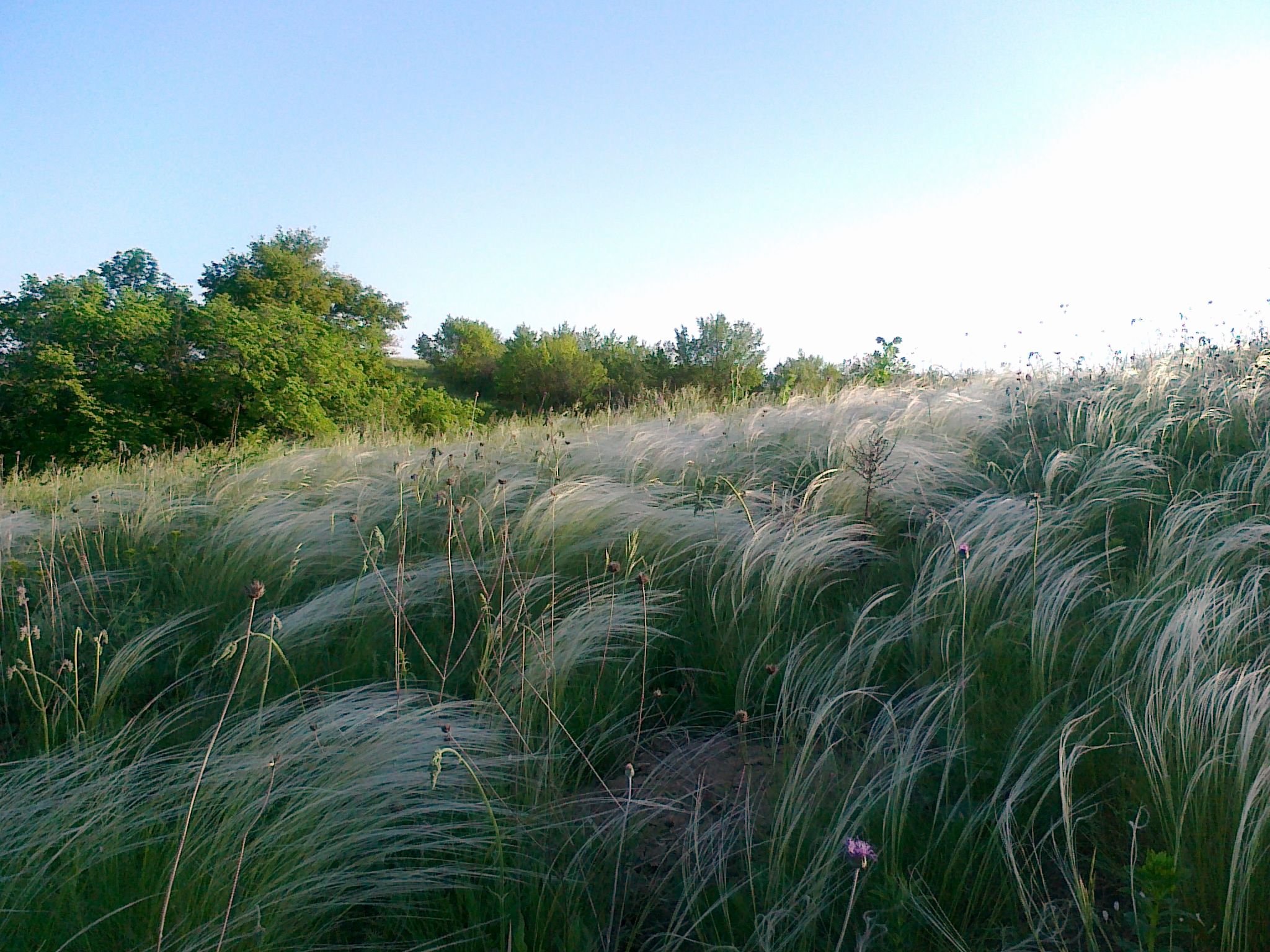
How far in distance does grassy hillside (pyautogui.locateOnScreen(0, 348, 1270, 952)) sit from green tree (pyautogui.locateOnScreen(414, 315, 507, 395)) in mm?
32541

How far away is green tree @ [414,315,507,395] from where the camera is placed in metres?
36.3

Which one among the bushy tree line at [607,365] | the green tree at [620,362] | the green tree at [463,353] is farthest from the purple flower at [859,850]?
the green tree at [463,353]

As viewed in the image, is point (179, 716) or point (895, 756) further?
point (179, 716)

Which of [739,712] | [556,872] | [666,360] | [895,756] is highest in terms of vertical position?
[666,360]

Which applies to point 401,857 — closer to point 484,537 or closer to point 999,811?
point 999,811

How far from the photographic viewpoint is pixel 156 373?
1664 cm

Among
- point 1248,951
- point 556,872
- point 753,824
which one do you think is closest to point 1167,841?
point 1248,951

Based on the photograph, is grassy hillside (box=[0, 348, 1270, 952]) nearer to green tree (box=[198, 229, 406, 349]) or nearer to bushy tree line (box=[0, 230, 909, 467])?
bushy tree line (box=[0, 230, 909, 467])

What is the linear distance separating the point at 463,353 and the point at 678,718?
125ft

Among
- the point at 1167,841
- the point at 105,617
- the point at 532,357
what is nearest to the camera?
the point at 1167,841

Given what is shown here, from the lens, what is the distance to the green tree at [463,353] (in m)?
36.3

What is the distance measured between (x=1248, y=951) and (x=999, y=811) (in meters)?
0.38

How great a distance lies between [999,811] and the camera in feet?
4.50

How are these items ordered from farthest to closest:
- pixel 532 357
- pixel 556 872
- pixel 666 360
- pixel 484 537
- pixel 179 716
Answer: 1. pixel 532 357
2. pixel 666 360
3. pixel 484 537
4. pixel 179 716
5. pixel 556 872
